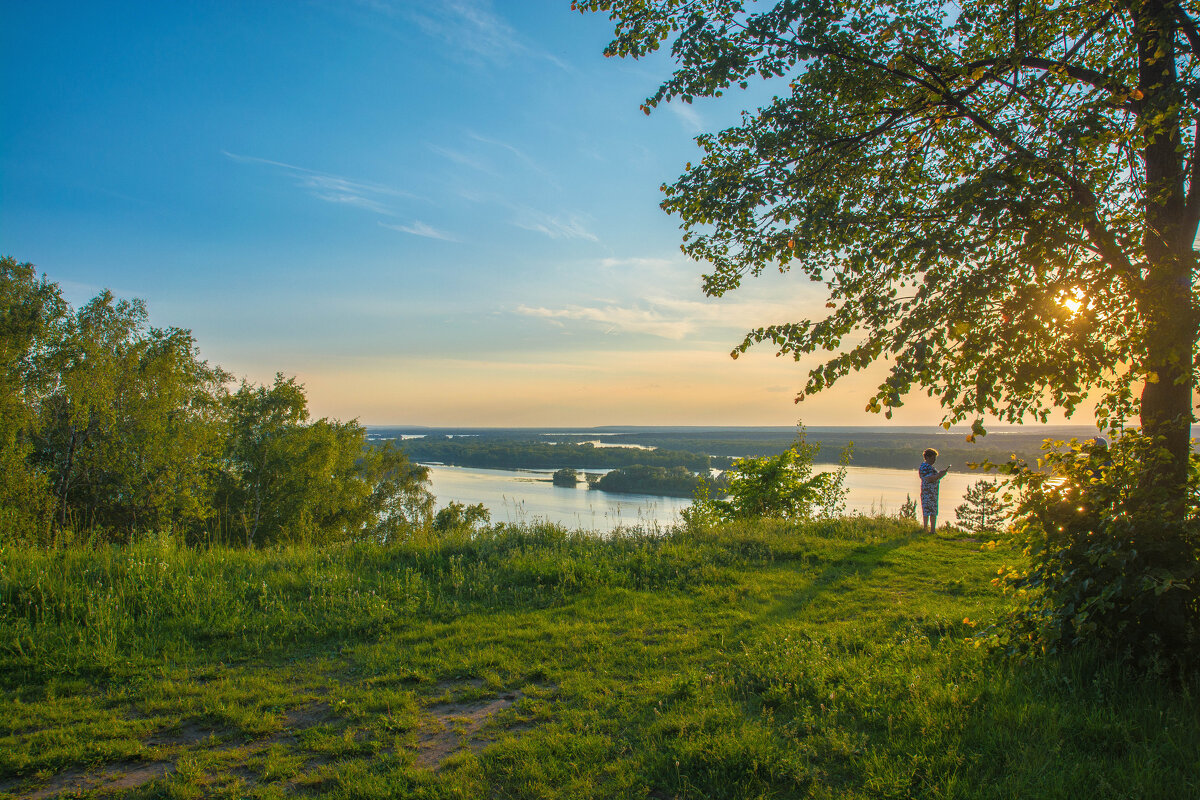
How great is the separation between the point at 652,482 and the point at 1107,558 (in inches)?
1547

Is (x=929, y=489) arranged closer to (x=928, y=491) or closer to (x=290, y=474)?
(x=928, y=491)

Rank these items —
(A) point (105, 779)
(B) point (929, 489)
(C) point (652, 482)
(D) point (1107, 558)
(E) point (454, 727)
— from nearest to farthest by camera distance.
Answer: (A) point (105, 779)
(D) point (1107, 558)
(E) point (454, 727)
(B) point (929, 489)
(C) point (652, 482)

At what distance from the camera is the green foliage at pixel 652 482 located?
4128 cm

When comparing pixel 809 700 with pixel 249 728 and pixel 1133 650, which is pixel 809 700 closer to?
pixel 1133 650

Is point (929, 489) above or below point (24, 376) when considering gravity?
below

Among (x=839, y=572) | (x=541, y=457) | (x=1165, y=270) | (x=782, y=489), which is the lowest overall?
(x=541, y=457)

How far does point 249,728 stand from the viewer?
3869 millimetres

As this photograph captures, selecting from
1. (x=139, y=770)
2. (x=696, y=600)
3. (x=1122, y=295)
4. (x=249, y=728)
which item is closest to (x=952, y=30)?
(x=1122, y=295)

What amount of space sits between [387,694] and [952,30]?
6944mm

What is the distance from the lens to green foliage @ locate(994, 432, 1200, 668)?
3.50m

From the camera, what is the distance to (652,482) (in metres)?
42.5

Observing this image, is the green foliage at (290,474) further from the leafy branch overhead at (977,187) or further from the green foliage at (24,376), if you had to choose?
the leafy branch overhead at (977,187)

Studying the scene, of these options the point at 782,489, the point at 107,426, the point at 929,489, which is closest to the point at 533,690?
the point at 782,489

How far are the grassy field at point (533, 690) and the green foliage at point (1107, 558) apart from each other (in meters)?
0.23
